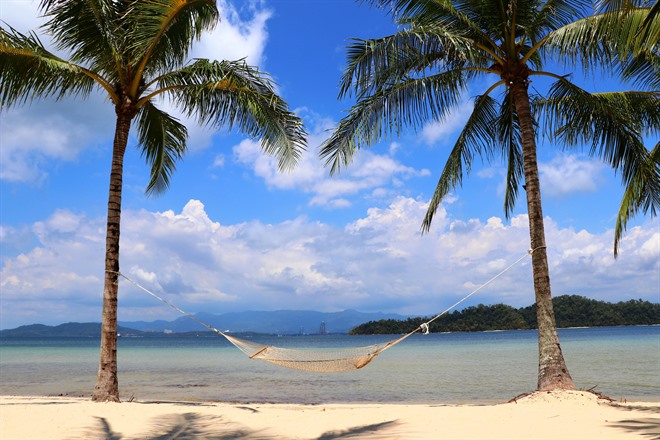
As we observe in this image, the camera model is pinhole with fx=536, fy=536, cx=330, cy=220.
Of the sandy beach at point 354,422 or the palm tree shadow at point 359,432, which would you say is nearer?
the sandy beach at point 354,422

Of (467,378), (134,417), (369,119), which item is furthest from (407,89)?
(467,378)

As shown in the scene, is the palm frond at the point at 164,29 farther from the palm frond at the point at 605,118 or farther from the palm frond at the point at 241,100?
the palm frond at the point at 605,118

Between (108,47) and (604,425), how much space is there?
20.8 feet

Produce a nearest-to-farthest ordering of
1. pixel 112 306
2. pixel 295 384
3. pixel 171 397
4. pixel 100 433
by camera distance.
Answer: pixel 100 433 < pixel 112 306 < pixel 171 397 < pixel 295 384

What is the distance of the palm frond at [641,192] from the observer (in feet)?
21.2

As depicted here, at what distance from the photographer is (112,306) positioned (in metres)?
6.19

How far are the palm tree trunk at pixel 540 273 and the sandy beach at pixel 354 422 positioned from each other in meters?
0.28

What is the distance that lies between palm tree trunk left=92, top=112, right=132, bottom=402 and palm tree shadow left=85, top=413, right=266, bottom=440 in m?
1.00

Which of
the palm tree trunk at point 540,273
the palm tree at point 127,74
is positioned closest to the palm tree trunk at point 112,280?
the palm tree at point 127,74

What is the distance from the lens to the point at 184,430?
16.4ft

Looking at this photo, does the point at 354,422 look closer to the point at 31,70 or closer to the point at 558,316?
the point at 31,70

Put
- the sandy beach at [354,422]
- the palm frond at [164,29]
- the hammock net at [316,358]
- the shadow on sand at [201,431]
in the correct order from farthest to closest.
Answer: the palm frond at [164,29], the hammock net at [316,358], the shadow on sand at [201,431], the sandy beach at [354,422]

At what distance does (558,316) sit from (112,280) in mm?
49407

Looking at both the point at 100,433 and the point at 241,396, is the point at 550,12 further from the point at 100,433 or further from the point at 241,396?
the point at 241,396
